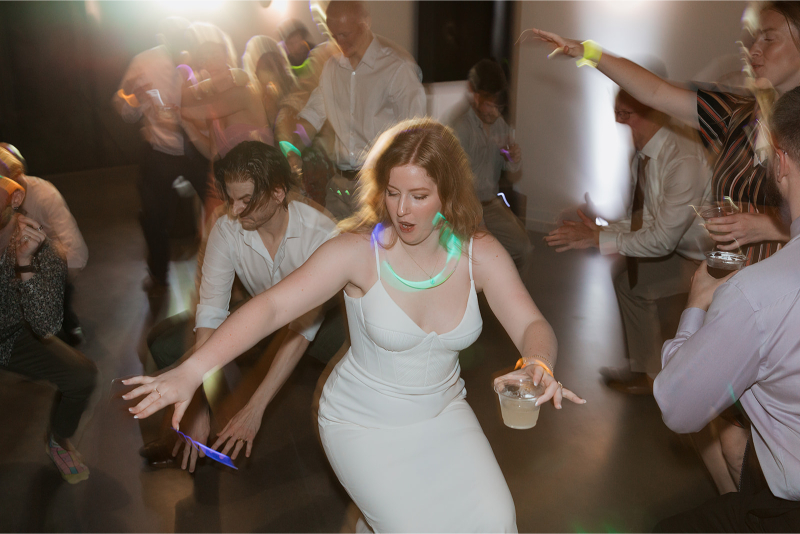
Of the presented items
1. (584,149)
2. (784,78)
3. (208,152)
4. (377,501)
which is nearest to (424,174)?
(377,501)

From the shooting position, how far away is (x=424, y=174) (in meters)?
1.72

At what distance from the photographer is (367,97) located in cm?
365

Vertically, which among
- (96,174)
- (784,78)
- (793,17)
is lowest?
(96,174)

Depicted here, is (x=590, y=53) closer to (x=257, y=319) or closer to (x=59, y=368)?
(x=257, y=319)

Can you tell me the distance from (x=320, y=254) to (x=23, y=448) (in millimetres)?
1962

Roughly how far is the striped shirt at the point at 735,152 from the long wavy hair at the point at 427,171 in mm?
967

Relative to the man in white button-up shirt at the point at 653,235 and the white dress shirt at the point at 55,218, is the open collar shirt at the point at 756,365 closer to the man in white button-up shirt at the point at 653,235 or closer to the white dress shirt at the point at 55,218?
the man in white button-up shirt at the point at 653,235

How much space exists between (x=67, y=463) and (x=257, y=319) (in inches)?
60.5

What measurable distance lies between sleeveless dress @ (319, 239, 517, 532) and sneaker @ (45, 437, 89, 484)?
1312mm

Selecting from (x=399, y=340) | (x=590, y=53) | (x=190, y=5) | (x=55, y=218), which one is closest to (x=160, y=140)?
(x=55, y=218)

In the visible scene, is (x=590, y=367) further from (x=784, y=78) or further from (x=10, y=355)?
(x=10, y=355)

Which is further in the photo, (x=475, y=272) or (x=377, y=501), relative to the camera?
(x=475, y=272)

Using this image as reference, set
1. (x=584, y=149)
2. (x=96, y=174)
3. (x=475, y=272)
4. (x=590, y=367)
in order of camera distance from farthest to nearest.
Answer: (x=96, y=174) → (x=584, y=149) → (x=590, y=367) → (x=475, y=272)

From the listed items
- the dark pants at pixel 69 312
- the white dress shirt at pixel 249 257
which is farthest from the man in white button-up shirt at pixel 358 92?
the dark pants at pixel 69 312
